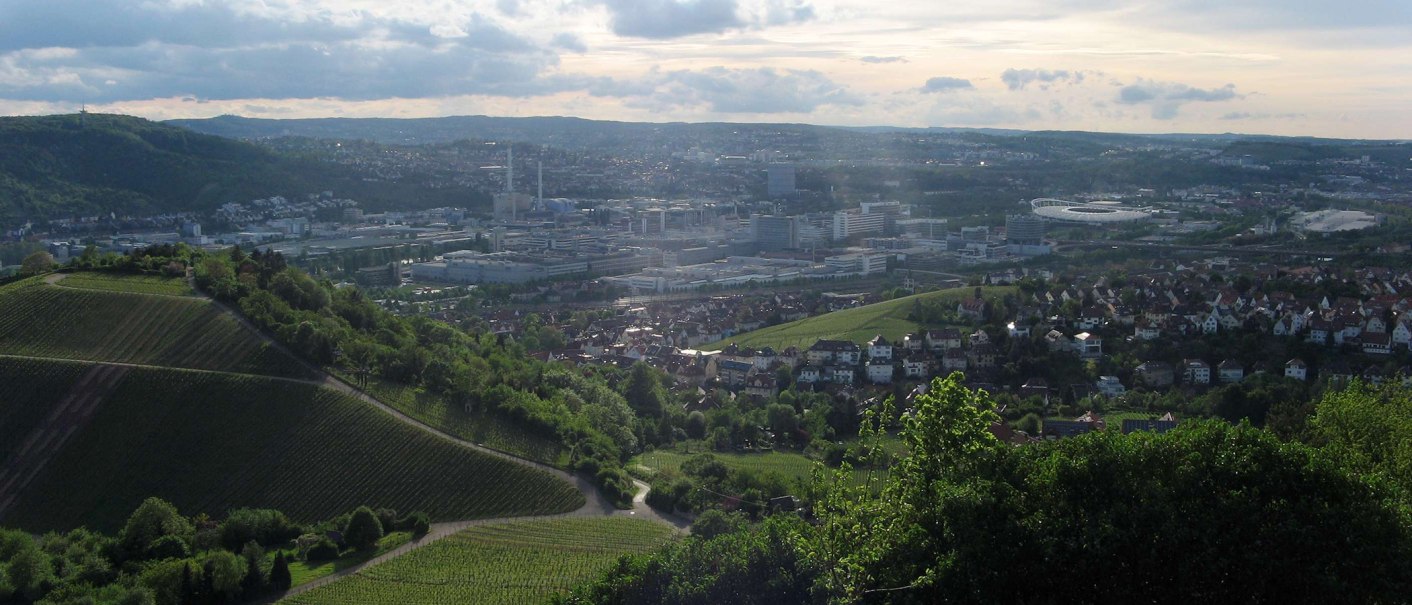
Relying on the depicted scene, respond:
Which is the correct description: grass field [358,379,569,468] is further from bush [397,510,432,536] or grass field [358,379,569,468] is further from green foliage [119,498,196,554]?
green foliage [119,498,196,554]

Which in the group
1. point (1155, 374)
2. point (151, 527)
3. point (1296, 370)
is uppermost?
point (1296, 370)

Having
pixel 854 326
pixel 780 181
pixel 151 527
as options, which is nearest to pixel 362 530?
pixel 151 527

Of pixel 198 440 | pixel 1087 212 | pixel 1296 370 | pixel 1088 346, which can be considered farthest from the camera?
pixel 1087 212

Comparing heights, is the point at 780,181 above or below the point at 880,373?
above

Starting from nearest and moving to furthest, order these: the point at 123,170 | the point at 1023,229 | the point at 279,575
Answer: the point at 279,575
the point at 1023,229
the point at 123,170

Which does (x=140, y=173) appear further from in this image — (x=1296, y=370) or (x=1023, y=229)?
(x=1296, y=370)

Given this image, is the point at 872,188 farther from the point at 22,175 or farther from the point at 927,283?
the point at 22,175

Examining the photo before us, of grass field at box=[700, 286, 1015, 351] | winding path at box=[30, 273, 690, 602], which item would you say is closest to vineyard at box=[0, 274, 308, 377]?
winding path at box=[30, 273, 690, 602]
